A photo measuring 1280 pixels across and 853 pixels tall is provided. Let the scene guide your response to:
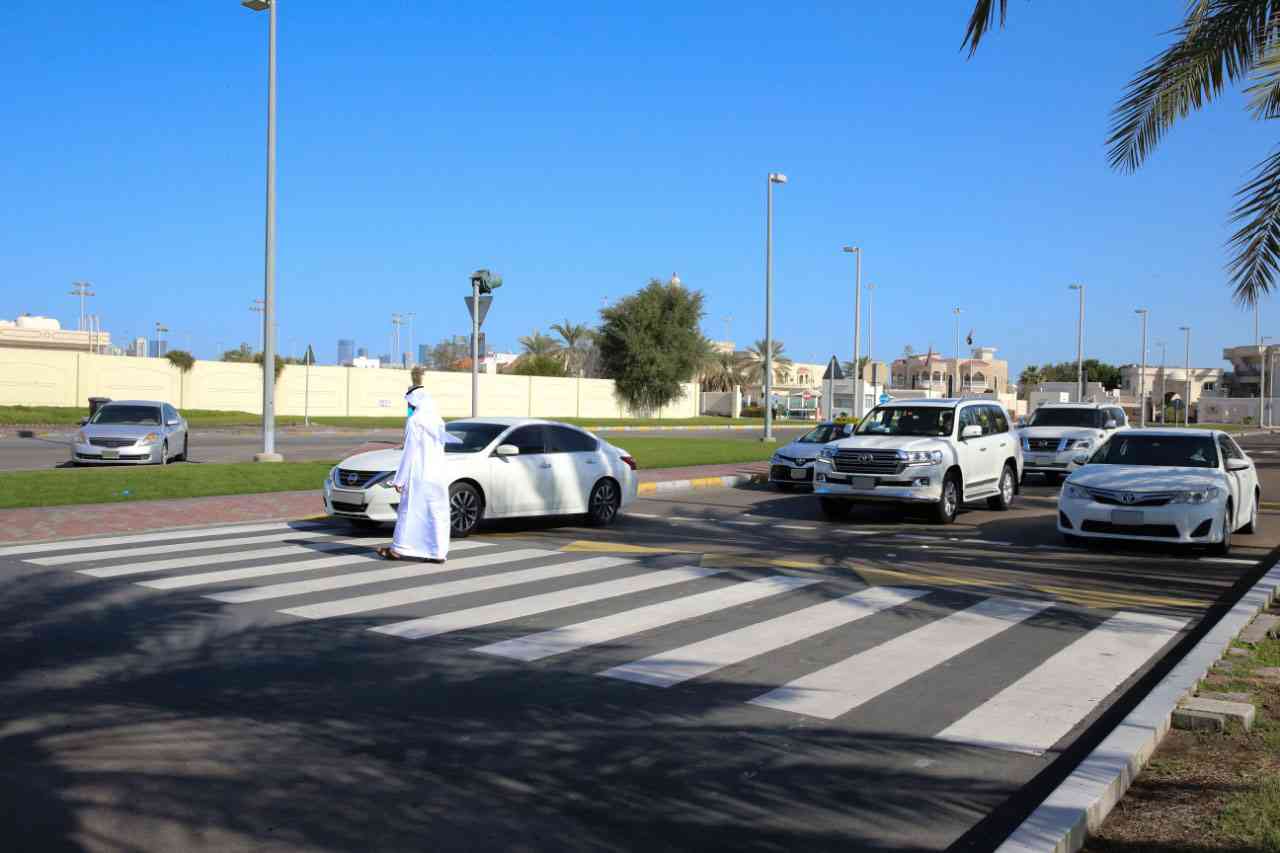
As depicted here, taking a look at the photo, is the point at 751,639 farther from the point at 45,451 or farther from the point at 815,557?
the point at 45,451

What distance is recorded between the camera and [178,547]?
12.4 m

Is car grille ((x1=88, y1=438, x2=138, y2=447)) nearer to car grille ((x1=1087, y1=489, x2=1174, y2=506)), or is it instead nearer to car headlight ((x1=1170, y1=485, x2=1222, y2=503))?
car grille ((x1=1087, y1=489, x2=1174, y2=506))

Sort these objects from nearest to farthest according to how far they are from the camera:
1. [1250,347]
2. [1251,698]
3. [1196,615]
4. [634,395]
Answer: [1251,698] < [1196,615] < [634,395] < [1250,347]

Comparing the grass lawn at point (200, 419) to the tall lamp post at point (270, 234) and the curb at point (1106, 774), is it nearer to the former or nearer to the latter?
the tall lamp post at point (270, 234)

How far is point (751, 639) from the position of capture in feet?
26.5

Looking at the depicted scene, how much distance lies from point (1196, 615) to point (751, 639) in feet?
13.3

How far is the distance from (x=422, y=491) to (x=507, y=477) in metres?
2.63

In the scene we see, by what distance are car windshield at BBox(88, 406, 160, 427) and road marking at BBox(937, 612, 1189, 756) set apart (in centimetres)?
1998

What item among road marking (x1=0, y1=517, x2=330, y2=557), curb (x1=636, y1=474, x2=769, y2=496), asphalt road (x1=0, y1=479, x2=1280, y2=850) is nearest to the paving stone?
asphalt road (x1=0, y1=479, x2=1280, y2=850)

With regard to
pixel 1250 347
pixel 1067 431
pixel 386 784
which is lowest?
Answer: pixel 386 784

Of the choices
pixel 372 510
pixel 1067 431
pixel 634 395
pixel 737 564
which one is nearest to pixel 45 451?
pixel 372 510

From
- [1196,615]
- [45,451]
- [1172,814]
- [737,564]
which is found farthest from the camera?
[45,451]

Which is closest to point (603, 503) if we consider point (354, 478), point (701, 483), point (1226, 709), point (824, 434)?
point (354, 478)

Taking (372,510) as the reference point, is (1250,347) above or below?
above
